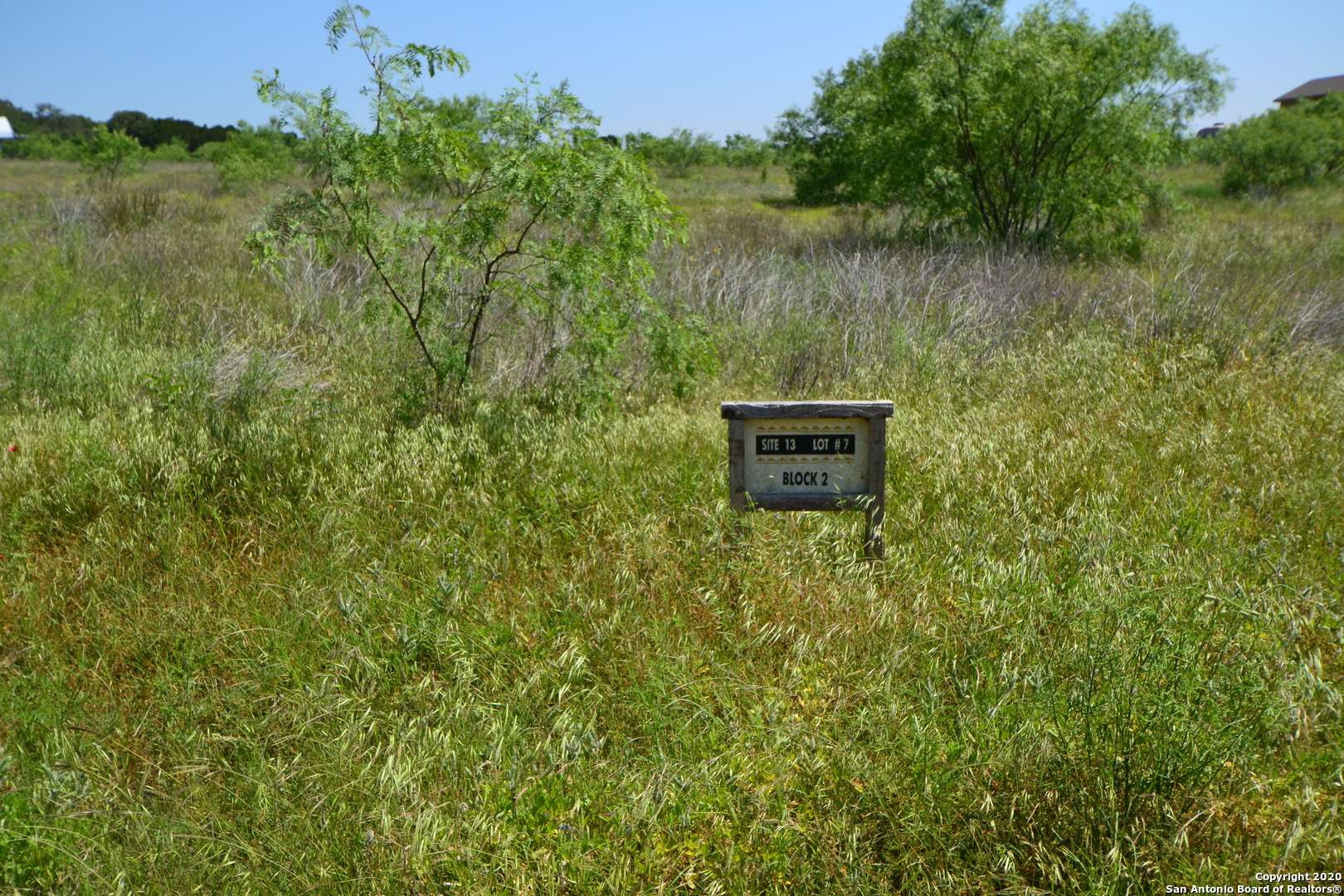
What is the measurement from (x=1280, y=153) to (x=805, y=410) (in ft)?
79.5

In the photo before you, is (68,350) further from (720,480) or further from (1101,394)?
A: (1101,394)

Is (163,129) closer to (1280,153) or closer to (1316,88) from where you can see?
(1280,153)

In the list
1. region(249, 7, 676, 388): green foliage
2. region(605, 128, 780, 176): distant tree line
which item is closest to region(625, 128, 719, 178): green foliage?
region(605, 128, 780, 176): distant tree line

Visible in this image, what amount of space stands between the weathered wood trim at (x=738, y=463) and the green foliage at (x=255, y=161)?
19.0m

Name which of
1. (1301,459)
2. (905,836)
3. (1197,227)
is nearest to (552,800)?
(905,836)

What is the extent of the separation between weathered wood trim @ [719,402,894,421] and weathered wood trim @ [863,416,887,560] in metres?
0.05

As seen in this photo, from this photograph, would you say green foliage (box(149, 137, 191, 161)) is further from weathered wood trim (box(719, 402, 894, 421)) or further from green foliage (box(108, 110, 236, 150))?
weathered wood trim (box(719, 402, 894, 421))

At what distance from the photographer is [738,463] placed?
362cm

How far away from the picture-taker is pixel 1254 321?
6719 millimetres

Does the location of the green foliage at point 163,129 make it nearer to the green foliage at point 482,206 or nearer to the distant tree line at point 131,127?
the distant tree line at point 131,127

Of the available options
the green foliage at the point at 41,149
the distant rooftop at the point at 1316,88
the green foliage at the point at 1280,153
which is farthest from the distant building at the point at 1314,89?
the green foliage at the point at 41,149

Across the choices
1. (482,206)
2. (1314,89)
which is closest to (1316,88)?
(1314,89)

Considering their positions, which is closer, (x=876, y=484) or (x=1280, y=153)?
(x=876, y=484)

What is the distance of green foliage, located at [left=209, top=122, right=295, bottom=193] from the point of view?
2106cm
